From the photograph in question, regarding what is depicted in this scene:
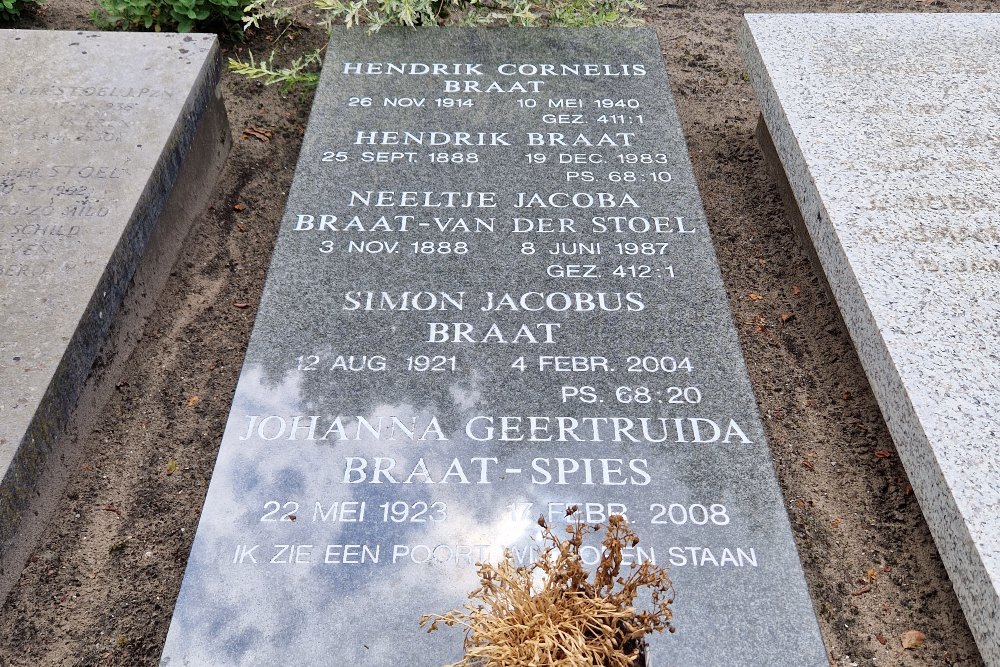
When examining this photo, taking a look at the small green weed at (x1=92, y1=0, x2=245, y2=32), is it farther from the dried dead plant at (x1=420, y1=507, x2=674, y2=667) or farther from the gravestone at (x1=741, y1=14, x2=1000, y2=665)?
the dried dead plant at (x1=420, y1=507, x2=674, y2=667)

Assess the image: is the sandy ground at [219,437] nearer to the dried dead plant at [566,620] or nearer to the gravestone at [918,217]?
the gravestone at [918,217]

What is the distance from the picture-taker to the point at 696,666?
2434 millimetres

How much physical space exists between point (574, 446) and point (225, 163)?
3233mm

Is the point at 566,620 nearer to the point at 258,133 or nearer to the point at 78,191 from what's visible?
the point at 78,191

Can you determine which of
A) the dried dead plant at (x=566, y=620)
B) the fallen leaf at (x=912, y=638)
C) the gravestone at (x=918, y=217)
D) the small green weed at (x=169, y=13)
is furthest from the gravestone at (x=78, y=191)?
the fallen leaf at (x=912, y=638)

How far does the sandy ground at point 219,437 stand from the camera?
10.7ft

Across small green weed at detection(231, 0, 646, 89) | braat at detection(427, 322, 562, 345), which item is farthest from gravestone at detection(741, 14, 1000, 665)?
braat at detection(427, 322, 562, 345)

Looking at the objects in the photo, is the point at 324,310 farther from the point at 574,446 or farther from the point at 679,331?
the point at 679,331

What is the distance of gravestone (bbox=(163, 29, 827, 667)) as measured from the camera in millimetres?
2553

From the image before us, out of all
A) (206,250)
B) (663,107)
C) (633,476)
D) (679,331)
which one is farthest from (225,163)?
(633,476)

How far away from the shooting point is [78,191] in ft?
13.4

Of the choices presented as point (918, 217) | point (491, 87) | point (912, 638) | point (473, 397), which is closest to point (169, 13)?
point (491, 87)

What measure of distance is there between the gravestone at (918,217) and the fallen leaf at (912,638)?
450 millimetres

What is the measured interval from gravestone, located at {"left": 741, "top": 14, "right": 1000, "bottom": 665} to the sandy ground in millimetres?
→ 500
